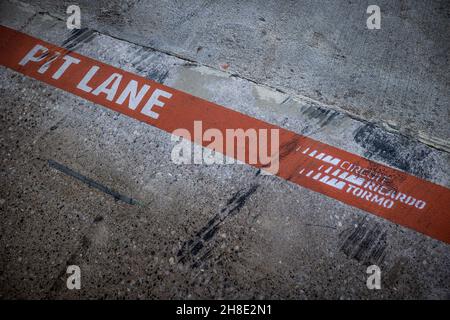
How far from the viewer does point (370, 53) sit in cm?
323

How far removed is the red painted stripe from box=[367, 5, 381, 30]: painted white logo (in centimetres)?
175

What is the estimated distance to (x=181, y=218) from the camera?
93.9 inches

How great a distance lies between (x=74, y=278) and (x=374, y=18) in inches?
156

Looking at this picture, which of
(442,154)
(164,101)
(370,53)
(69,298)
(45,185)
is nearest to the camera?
(69,298)

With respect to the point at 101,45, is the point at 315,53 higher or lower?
lower

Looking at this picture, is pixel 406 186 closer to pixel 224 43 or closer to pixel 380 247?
pixel 380 247

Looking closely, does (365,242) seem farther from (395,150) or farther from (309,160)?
(395,150)

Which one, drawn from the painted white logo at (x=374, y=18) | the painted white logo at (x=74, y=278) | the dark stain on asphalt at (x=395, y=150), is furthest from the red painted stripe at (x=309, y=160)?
the painted white logo at (x=374, y=18)

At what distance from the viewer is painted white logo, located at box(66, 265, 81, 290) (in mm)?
2127

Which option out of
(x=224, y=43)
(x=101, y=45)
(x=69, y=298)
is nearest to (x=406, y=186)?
(x=224, y=43)

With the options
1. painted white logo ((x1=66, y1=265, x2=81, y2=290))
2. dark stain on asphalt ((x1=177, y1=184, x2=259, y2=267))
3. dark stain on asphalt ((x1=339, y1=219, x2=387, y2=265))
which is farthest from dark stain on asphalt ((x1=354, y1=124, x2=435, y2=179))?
painted white logo ((x1=66, y1=265, x2=81, y2=290))

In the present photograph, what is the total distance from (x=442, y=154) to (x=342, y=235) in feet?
4.00

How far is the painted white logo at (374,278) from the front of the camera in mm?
2154

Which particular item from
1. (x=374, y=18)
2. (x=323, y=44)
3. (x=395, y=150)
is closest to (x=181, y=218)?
(x=395, y=150)
